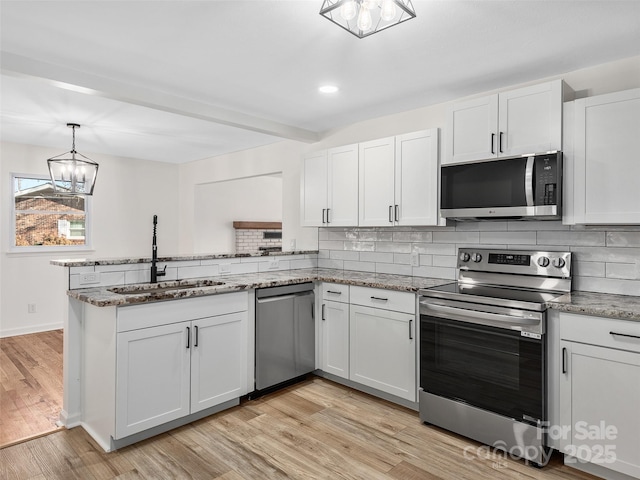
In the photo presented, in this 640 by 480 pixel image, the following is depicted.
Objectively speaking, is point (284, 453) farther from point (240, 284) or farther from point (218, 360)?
point (240, 284)

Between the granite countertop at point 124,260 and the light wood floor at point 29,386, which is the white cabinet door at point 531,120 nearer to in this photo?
the granite countertop at point 124,260

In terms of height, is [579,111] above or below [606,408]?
above

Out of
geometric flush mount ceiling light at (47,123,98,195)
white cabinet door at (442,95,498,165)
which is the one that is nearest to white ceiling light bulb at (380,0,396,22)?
white cabinet door at (442,95,498,165)

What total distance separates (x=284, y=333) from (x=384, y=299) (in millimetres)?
853

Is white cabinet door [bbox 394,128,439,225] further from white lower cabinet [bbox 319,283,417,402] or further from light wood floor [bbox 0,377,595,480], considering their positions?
light wood floor [bbox 0,377,595,480]

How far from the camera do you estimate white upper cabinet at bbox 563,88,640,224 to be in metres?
2.23

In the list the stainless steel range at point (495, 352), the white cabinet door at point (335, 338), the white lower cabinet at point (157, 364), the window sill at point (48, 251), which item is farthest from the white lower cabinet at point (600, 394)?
the window sill at point (48, 251)

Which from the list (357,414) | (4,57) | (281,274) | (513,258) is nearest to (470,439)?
(357,414)

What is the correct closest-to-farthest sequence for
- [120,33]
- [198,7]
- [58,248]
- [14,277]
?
[198,7], [120,33], [14,277], [58,248]

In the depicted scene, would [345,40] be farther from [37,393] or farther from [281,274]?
[37,393]

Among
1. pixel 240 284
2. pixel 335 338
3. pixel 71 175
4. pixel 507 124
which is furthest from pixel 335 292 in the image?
pixel 71 175

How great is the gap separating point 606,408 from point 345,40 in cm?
237

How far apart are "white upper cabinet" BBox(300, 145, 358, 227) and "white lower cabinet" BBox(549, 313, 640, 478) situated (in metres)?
1.93

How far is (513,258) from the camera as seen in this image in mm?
2879
